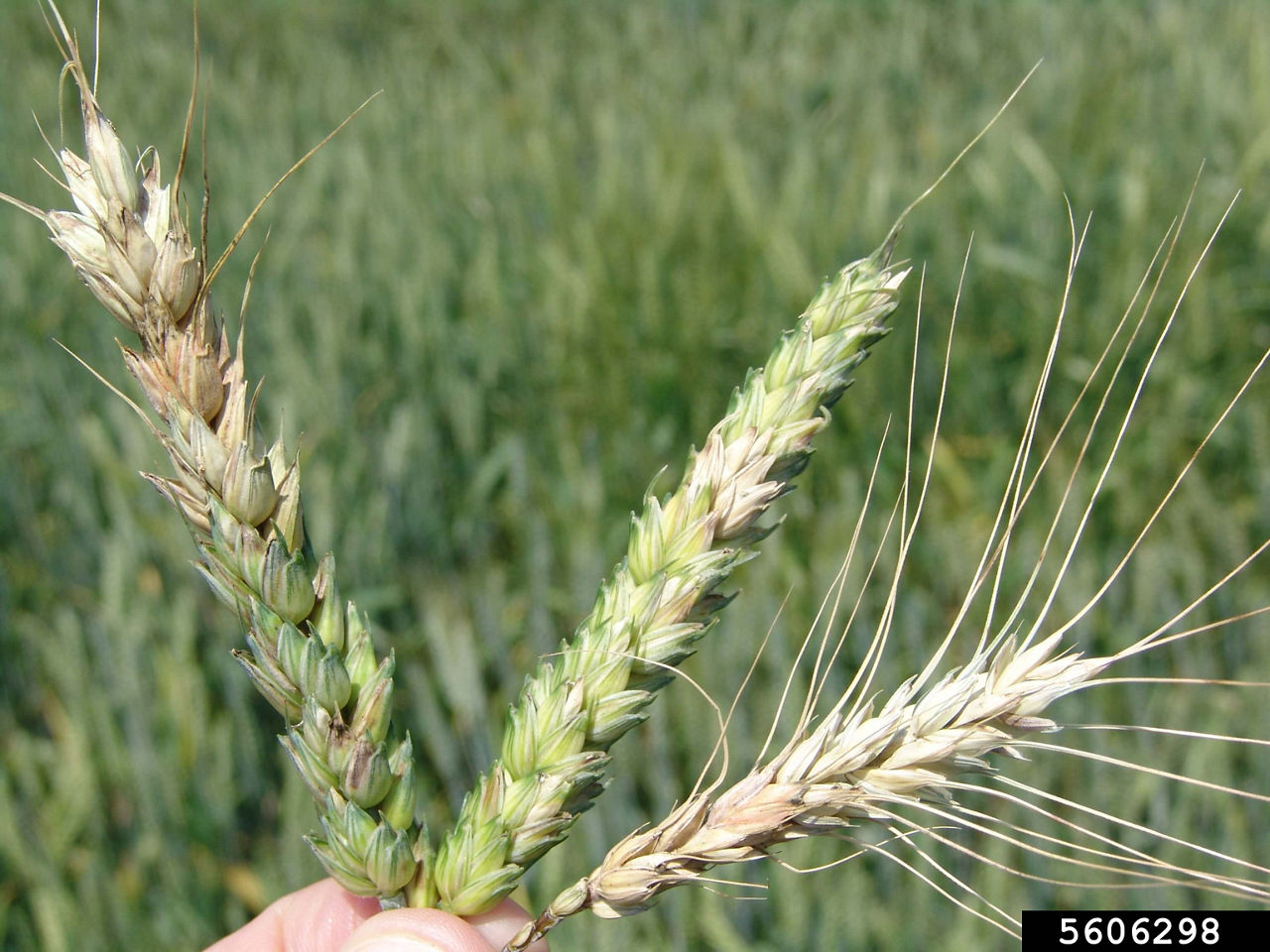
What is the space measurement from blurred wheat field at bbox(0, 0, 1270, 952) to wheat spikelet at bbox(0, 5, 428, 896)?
570 mm

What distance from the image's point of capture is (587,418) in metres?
1.79

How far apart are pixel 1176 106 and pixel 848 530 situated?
1.71 metres

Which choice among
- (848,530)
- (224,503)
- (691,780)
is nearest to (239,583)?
(224,503)

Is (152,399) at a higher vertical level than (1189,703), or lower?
higher

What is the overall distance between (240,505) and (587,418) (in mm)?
1348

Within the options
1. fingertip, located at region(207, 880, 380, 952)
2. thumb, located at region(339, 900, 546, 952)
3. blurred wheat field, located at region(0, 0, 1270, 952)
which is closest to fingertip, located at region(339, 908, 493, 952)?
thumb, located at region(339, 900, 546, 952)

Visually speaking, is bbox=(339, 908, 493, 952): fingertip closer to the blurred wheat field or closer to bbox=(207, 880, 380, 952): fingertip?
bbox=(207, 880, 380, 952): fingertip

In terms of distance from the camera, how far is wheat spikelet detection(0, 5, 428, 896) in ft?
1.39

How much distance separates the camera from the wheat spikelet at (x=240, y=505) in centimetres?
42

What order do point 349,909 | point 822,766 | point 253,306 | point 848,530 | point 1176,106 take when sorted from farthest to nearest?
point 1176,106 → point 253,306 → point 848,530 → point 349,909 → point 822,766

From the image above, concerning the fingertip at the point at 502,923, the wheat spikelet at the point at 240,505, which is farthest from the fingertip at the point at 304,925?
the wheat spikelet at the point at 240,505

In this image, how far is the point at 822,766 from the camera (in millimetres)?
448

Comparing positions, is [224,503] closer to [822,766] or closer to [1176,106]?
→ [822,766]

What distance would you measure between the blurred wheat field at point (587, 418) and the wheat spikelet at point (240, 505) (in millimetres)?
570
